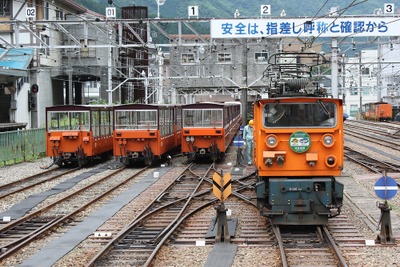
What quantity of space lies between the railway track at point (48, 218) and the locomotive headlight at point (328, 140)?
16.5 ft

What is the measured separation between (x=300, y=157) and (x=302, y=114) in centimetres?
74

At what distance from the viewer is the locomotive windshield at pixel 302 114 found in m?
10.0

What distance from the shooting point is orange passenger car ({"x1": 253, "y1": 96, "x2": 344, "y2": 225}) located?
984cm

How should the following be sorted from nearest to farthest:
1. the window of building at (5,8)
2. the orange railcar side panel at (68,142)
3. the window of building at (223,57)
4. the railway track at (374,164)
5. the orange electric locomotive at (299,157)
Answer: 1. the orange electric locomotive at (299,157)
2. the railway track at (374,164)
3. the orange railcar side panel at (68,142)
4. the window of building at (5,8)
5. the window of building at (223,57)

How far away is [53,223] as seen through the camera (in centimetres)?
1101

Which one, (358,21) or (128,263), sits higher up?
(358,21)

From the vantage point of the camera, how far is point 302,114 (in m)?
10.1

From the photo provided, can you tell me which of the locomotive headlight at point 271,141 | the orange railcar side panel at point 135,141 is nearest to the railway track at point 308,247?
the locomotive headlight at point 271,141

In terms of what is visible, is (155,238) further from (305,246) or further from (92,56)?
(92,56)

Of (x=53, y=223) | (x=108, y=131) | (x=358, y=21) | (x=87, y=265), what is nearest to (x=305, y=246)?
(x=87, y=265)

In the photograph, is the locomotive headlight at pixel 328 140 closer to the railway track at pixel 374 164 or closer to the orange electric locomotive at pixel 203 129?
the railway track at pixel 374 164

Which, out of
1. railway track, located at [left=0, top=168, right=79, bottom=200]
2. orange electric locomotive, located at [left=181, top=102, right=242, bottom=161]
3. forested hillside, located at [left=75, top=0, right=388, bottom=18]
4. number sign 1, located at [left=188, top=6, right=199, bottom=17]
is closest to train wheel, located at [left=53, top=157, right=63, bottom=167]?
railway track, located at [left=0, top=168, right=79, bottom=200]

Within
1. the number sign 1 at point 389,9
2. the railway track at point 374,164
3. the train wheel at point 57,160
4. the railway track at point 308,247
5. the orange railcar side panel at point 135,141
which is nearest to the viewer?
the railway track at point 308,247

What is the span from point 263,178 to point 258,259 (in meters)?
2.05
